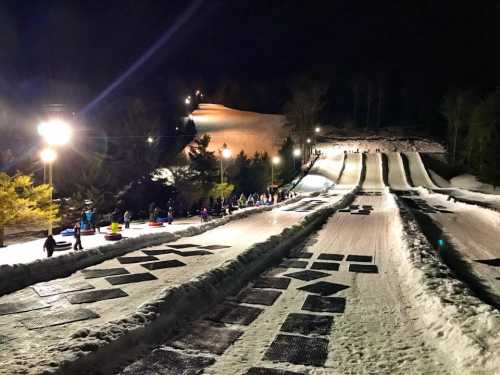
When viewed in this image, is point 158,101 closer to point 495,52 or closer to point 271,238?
point 271,238

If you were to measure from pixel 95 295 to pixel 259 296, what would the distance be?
156 inches

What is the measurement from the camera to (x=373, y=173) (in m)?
61.2

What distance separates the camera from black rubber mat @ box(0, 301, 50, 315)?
7680 mm

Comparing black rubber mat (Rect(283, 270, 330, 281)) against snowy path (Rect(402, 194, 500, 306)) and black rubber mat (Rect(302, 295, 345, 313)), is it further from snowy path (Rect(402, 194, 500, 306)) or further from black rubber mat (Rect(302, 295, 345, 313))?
snowy path (Rect(402, 194, 500, 306))

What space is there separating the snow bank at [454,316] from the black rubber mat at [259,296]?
127 inches

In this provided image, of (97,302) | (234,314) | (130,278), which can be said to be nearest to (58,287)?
(130,278)

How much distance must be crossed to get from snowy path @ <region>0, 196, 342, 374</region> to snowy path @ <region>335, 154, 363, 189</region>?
40313 millimetres

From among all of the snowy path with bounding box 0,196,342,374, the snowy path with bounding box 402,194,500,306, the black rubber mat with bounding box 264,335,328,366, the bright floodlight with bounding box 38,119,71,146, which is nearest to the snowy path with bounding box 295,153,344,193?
the snowy path with bounding box 402,194,500,306

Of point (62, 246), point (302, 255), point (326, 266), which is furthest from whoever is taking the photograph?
point (62, 246)

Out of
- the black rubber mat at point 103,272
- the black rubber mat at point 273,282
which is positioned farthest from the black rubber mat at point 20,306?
the black rubber mat at point 273,282

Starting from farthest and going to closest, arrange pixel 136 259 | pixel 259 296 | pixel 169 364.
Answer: pixel 136 259 → pixel 259 296 → pixel 169 364

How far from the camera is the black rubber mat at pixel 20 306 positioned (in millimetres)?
7680

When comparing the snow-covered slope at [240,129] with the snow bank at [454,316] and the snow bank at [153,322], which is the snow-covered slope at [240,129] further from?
the snow bank at [454,316]

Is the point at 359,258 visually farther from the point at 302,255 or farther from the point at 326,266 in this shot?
the point at 302,255
